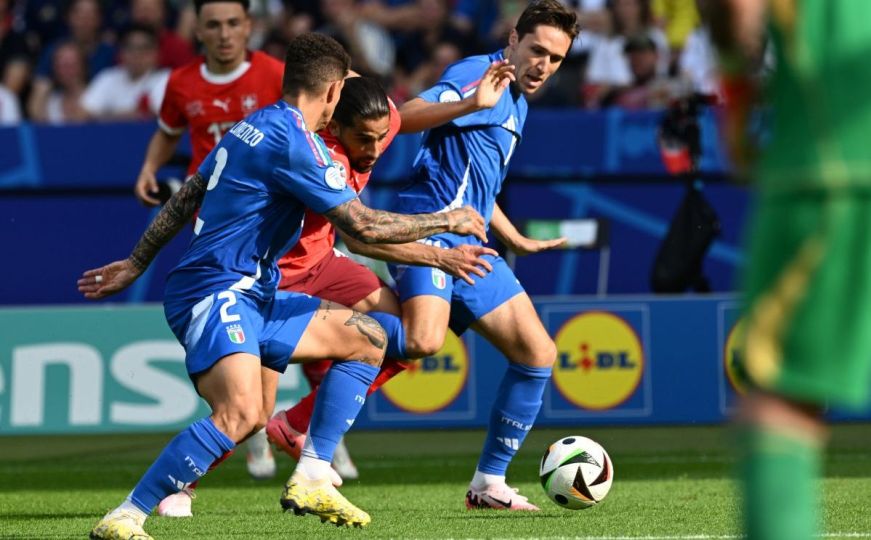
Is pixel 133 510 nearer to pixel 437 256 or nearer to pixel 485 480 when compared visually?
pixel 437 256

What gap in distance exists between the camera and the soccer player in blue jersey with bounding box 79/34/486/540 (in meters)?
5.39

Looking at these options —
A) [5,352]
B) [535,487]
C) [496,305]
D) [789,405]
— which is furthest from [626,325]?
[789,405]

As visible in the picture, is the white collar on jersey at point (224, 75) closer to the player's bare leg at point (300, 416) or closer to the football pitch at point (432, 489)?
the player's bare leg at point (300, 416)

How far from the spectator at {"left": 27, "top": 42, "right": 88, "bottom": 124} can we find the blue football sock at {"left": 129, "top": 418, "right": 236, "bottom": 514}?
921cm

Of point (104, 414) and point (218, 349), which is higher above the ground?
point (218, 349)

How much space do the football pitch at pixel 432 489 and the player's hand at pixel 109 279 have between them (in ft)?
3.11

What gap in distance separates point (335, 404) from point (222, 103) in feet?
8.66

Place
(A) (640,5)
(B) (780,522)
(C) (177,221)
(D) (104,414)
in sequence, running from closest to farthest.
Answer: (B) (780,522), (C) (177,221), (D) (104,414), (A) (640,5)

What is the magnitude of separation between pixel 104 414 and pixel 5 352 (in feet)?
2.51

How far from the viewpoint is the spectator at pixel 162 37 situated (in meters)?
13.9

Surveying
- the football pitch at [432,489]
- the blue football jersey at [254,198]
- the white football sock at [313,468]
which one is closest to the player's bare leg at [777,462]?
the football pitch at [432,489]

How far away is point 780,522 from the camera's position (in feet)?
9.23

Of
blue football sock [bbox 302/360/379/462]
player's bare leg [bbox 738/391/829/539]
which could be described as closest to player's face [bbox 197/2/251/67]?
blue football sock [bbox 302/360/379/462]

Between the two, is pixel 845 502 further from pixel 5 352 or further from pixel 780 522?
pixel 5 352
